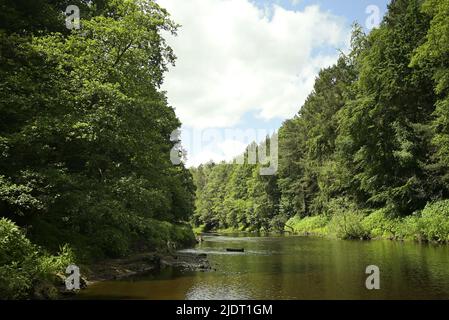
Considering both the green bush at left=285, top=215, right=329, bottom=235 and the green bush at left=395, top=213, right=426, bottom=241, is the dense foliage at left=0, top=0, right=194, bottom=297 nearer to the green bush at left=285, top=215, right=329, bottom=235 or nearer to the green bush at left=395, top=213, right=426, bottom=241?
the green bush at left=395, top=213, right=426, bottom=241

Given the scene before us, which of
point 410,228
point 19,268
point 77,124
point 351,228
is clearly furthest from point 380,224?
point 19,268

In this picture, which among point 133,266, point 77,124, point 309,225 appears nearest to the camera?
point 77,124

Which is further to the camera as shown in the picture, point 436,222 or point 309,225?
point 309,225

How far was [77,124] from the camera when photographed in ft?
60.6

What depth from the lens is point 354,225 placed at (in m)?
A: 44.2

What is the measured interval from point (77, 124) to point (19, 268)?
6844mm

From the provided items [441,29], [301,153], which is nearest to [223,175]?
[301,153]

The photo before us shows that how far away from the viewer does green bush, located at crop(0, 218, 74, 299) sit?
43.8 feet

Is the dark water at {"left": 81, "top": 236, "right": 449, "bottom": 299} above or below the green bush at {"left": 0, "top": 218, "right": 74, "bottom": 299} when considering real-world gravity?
below

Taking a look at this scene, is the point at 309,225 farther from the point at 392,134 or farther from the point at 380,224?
the point at 392,134

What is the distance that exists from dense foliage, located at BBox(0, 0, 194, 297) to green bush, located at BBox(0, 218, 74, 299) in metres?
0.07

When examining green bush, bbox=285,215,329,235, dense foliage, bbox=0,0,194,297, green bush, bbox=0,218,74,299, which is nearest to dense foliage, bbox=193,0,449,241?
green bush, bbox=285,215,329,235
